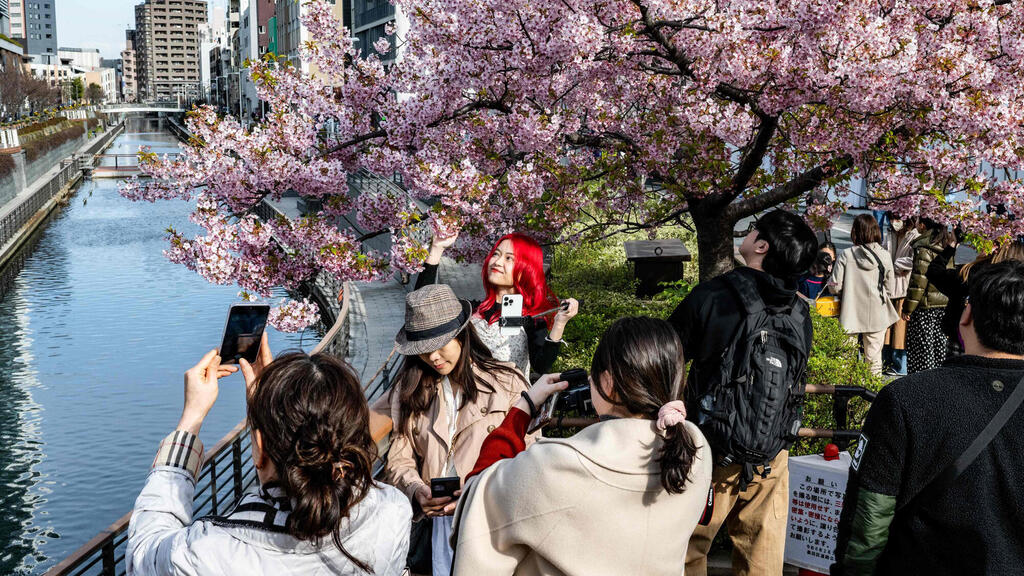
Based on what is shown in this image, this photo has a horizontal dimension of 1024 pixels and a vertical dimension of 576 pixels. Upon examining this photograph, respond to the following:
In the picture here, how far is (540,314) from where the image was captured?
4098 millimetres

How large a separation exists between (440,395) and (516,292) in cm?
111

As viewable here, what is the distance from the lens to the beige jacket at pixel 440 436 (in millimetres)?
3340

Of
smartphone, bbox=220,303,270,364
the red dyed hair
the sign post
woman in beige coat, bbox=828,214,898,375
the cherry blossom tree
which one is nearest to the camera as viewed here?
smartphone, bbox=220,303,270,364

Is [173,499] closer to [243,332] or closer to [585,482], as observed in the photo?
[243,332]

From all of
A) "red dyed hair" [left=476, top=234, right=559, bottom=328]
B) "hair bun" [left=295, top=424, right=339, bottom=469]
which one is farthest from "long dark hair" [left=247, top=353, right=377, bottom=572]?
"red dyed hair" [left=476, top=234, right=559, bottom=328]

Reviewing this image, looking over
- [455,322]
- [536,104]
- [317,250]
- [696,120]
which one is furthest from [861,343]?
[455,322]

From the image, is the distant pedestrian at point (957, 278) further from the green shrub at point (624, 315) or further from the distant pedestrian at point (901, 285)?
the distant pedestrian at point (901, 285)

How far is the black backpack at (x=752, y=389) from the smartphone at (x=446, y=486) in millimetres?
1097

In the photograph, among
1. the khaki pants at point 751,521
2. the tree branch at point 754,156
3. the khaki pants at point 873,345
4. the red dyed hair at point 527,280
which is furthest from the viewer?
the khaki pants at point 873,345

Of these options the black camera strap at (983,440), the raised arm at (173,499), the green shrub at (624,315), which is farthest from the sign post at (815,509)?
the raised arm at (173,499)

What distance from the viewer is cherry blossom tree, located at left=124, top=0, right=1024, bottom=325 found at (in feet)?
21.6

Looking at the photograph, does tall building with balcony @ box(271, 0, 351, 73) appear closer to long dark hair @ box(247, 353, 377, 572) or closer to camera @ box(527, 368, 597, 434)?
camera @ box(527, 368, 597, 434)

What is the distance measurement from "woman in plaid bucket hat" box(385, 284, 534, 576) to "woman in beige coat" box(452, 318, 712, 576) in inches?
40.2

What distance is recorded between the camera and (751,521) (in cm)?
376
